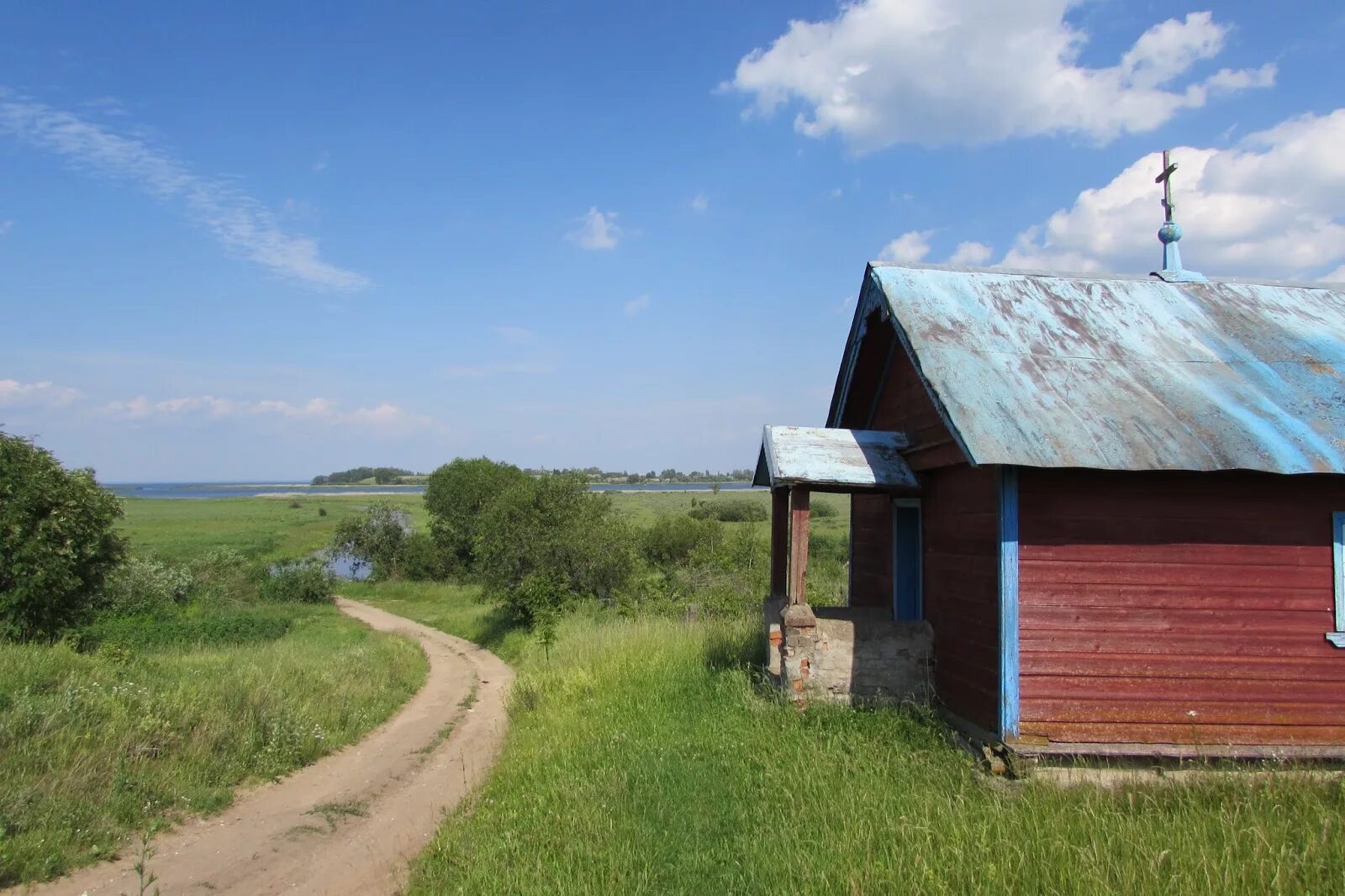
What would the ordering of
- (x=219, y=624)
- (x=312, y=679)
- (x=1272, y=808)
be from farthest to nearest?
(x=219, y=624)
(x=312, y=679)
(x=1272, y=808)

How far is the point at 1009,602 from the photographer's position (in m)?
7.12

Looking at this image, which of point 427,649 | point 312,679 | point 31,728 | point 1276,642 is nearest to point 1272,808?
point 1276,642

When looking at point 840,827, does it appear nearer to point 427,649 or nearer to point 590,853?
point 590,853

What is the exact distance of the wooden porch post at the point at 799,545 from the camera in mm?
8375

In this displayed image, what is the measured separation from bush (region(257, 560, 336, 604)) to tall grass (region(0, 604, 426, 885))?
1918 centimetres

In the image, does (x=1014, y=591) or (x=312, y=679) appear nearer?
(x=1014, y=591)

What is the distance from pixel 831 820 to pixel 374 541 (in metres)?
44.8

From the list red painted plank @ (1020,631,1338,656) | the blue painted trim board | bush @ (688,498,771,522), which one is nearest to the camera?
the blue painted trim board

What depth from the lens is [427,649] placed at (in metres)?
24.3

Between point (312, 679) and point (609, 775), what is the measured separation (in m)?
9.44

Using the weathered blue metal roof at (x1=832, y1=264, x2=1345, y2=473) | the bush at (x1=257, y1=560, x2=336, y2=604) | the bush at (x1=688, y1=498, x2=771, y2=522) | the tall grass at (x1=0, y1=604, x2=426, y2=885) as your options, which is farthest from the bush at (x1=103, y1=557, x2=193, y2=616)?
the bush at (x1=688, y1=498, x2=771, y2=522)

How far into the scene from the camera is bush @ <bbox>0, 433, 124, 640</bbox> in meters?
17.7

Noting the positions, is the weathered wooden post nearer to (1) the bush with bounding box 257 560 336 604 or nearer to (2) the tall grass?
(2) the tall grass

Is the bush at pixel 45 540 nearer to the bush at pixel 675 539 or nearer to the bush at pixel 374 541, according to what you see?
the bush at pixel 675 539
